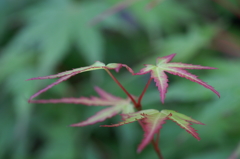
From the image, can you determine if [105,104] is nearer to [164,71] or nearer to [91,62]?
[164,71]

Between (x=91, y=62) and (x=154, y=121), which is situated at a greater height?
(x=91, y=62)

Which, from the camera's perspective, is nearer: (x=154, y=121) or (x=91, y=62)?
(x=154, y=121)

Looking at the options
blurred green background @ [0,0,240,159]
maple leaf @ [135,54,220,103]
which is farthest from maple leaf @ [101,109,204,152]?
blurred green background @ [0,0,240,159]

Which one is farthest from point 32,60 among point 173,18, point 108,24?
point 173,18

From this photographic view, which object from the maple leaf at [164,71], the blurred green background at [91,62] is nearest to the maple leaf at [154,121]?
the maple leaf at [164,71]

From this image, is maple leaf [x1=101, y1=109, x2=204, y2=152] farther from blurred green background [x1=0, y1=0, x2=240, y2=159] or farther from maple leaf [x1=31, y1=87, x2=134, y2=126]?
blurred green background [x1=0, y1=0, x2=240, y2=159]

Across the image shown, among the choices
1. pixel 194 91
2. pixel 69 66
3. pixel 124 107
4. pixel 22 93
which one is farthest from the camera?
pixel 69 66

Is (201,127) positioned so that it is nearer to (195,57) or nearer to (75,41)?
(195,57)

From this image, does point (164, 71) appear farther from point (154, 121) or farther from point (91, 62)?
point (91, 62)

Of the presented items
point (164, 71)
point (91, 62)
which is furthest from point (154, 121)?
point (91, 62)
